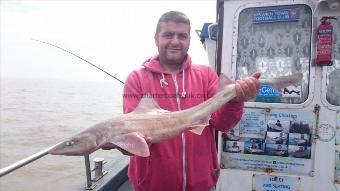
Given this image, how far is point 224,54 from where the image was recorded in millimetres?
4621

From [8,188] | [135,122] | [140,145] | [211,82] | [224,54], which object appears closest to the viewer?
[140,145]

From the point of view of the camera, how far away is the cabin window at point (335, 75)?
167 inches

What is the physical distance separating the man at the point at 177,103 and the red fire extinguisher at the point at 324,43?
1.37 meters

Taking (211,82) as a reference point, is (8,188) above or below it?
below

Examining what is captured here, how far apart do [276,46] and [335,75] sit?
2.43 ft

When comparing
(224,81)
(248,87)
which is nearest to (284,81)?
(248,87)

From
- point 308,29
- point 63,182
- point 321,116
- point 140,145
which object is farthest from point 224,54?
point 63,182

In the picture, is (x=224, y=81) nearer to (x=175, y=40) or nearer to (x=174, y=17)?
(x=175, y=40)

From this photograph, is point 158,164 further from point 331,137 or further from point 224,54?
point 331,137

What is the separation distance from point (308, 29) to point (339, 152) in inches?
57.4

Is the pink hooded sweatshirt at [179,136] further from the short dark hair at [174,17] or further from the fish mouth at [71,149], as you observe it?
the fish mouth at [71,149]

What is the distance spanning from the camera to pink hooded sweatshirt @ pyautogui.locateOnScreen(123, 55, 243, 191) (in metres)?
3.38

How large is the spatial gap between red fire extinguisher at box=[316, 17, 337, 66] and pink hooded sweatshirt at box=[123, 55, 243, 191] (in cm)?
137

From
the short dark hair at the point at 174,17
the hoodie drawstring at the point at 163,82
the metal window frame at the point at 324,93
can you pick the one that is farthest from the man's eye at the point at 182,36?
the metal window frame at the point at 324,93
